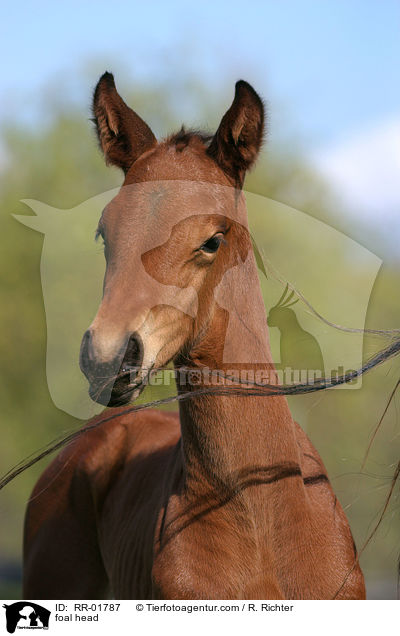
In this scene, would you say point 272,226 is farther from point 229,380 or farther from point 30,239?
point 229,380

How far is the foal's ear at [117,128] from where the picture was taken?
10.0 feet

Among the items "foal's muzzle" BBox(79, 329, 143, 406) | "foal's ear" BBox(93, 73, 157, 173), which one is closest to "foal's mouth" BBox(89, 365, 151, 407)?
"foal's muzzle" BBox(79, 329, 143, 406)

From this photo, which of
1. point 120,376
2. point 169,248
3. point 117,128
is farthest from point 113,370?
point 117,128

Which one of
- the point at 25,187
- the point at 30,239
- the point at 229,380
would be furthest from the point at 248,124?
the point at 25,187

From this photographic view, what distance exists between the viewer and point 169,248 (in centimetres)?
251

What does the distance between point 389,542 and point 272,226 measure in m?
5.41

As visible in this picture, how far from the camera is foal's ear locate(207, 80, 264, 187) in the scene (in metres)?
2.77

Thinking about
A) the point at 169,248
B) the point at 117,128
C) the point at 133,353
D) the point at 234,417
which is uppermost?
the point at 117,128

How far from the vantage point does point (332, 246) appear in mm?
8156
